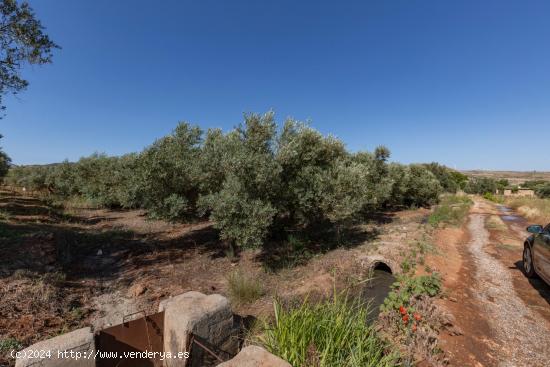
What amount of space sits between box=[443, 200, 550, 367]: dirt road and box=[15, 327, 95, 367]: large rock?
4.63 metres

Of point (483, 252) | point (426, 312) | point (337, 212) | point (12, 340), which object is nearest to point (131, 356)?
point (12, 340)

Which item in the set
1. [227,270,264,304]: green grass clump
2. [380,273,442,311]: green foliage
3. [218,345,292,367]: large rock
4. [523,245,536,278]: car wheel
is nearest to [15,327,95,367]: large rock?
[218,345,292,367]: large rock

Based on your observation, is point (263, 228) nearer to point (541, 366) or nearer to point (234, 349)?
point (234, 349)

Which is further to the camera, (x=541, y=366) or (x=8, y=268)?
(x=8, y=268)

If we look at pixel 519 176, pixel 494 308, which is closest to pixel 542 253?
pixel 494 308

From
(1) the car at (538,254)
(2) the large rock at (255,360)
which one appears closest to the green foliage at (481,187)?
(1) the car at (538,254)

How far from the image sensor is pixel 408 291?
536cm

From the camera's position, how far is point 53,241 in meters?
9.73

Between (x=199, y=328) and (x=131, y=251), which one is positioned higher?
(x=199, y=328)

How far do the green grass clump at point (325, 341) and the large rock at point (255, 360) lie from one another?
649 mm

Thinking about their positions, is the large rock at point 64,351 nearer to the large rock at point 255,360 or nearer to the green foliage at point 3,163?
the large rock at point 255,360

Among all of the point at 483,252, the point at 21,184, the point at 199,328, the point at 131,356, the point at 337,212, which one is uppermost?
the point at 21,184

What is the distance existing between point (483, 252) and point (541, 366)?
7522 mm

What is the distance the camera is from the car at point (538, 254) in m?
5.80
